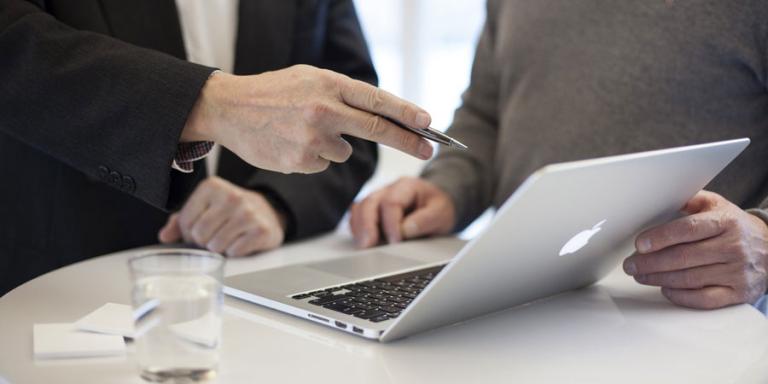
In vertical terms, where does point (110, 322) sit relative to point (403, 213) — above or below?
above

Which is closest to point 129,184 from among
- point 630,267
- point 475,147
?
point 630,267

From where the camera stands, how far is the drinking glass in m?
0.66

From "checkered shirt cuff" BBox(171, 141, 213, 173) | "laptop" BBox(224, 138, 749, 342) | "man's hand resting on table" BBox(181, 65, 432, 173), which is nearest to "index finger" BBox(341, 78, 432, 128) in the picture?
"man's hand resting on table" BBox(181, 65, 432, 173)

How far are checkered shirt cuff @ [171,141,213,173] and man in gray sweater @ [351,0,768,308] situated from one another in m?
0.38

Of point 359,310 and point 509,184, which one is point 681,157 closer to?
point 359,310

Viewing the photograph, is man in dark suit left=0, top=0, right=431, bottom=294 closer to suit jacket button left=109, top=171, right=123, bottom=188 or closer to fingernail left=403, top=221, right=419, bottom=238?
suit jacket button left=109, top=171, right=123, bottom=188

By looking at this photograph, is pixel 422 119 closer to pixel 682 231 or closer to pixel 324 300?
pixel 324 300

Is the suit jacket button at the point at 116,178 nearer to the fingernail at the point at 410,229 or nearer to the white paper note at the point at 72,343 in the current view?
the white paper note at the point at 72,343

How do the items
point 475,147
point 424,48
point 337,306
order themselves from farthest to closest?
point 424,48 → point 475,147 → point 337,306

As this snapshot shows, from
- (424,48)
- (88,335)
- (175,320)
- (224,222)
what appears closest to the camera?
(175,320)

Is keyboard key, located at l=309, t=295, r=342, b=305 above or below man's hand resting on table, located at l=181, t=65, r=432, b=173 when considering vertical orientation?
below

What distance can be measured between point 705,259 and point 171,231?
78 centimetres

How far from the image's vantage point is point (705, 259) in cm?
96

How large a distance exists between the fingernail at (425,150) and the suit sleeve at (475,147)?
0.57m
